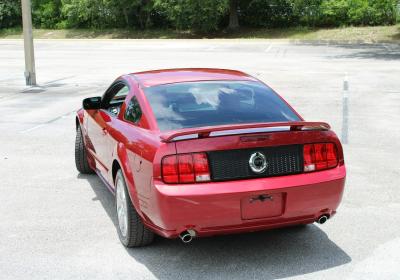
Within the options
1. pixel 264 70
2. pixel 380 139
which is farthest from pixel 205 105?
pixel 264 70

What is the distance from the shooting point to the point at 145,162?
15.3ft

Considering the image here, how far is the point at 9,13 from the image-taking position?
5169 cm

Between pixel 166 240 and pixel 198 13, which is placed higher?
pixel 198 13

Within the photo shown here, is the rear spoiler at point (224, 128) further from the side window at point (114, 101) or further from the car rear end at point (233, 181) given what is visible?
the side window at point (114, 101)

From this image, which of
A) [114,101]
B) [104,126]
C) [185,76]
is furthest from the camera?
[114,101]

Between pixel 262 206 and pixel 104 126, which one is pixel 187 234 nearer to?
pixel 262 206

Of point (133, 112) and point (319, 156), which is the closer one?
point (319, 156)

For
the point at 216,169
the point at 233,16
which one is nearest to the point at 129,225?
the point at 216,169

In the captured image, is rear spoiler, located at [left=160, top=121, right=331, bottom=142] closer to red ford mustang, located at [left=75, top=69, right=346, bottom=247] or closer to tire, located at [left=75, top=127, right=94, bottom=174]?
red ford mustang, located at [left=75, top=69, right=346, bottom=247]

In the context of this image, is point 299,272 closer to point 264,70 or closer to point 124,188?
point 124,188

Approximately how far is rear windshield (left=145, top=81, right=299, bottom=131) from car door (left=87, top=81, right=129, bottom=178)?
27.8 inches

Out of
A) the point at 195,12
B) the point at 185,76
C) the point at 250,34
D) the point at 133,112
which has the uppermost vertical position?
the point at 195,12

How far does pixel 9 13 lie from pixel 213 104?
50.1m

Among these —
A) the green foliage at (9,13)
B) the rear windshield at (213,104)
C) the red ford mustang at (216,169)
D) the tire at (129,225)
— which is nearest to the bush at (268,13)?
the green foliage at (9,13)
